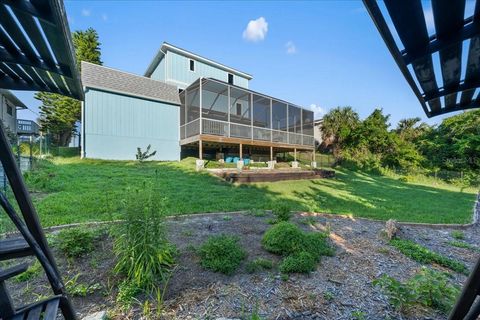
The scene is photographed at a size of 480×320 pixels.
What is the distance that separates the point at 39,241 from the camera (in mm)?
1449

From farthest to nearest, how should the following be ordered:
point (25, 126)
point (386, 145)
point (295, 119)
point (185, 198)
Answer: point (386, 145) < point (295, 119) < point (25, 126) < point (185, 198)

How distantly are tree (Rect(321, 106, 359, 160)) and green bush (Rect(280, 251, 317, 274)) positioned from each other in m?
18.4

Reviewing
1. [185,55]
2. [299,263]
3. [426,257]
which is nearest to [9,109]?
[185,55]

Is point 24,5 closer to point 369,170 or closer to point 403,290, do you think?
point 403,290

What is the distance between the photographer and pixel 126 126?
1198cm

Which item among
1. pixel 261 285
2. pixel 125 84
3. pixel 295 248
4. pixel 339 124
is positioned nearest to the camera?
pixel 261 285

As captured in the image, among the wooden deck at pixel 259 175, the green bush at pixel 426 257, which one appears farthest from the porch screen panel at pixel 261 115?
the green bush at pixel 426 257

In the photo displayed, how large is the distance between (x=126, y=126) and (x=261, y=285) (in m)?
11.7

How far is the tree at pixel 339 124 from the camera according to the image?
1956cm

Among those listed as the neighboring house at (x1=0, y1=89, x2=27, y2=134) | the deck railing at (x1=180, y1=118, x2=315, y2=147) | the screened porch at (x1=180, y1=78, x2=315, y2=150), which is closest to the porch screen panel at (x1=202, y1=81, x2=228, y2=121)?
the screened porch at (x1=180, y1=78, x2=315, y2=150)

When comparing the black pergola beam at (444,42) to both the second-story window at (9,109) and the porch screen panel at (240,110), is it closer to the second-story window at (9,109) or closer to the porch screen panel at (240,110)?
the porch screen panel at (240,110)

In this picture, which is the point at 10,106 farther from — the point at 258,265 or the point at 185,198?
the point at 258,265

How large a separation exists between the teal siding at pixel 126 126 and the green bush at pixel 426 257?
11638 millimetres

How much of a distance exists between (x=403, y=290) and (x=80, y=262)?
11.4 feet
